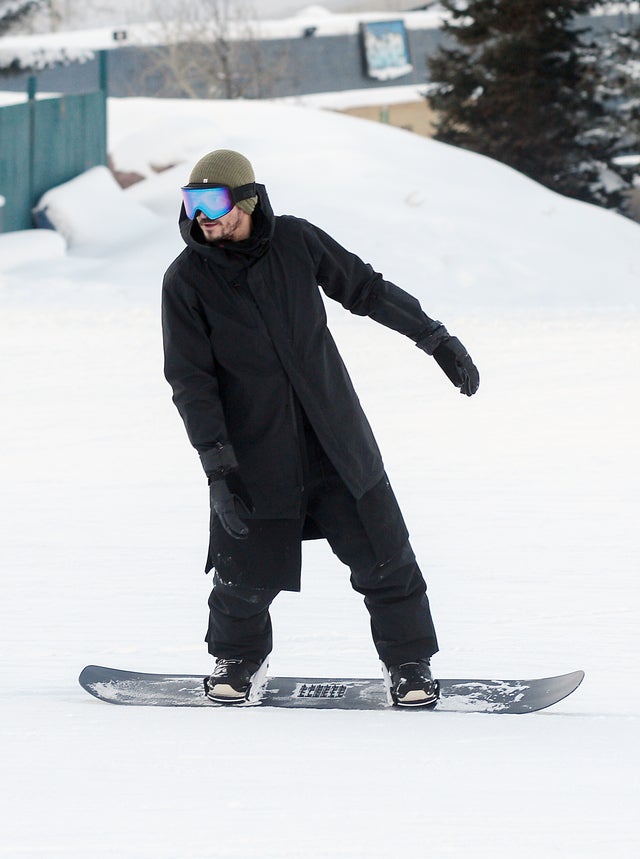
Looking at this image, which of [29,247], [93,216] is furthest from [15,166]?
[29,247]

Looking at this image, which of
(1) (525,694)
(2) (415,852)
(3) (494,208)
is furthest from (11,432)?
(3) (494,208)

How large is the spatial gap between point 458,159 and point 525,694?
1438cm

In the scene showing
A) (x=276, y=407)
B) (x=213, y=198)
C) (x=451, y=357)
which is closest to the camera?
(x=213, y=198)

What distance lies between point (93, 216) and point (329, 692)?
1190 cm

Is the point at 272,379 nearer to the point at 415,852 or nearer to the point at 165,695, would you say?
the point at 165,695

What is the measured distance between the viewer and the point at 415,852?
8.46 feet

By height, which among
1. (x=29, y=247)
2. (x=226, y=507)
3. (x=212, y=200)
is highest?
(x=212, y=200)

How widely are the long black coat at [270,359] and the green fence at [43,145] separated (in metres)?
11.5

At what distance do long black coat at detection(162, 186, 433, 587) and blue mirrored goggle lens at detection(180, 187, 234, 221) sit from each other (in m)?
0.08

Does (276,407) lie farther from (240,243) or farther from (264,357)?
(240,243)

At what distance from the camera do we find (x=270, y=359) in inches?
129

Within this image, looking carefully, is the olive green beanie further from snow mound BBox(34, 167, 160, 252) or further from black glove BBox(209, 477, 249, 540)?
A: snow mound BBox(34, 167, 160, 252)

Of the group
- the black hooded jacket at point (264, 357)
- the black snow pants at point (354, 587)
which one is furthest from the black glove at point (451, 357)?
the black snow pants at point (354, 587)

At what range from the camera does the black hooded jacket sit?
10.6ft
